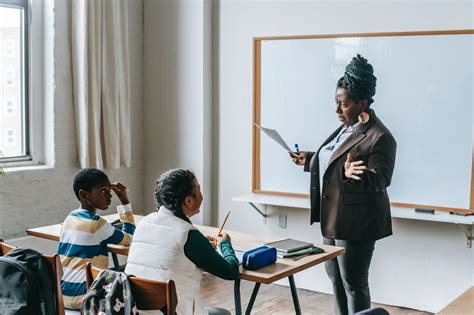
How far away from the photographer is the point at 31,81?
16.4 ft

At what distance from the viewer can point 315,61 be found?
4.97 m

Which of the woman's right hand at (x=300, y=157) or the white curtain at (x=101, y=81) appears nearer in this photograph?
the woman's right hand at (x=300, y=157)

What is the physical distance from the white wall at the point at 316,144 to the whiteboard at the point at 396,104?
0.11 meters

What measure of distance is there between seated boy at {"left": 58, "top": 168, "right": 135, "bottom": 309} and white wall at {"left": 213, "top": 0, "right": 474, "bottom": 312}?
2.00 m

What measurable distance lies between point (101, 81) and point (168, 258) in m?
2.81

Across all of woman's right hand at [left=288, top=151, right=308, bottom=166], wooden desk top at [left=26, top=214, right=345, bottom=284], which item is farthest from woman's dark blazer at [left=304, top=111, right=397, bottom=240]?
wooden desk top at [left=26, top=214, right=345, bottom=284]

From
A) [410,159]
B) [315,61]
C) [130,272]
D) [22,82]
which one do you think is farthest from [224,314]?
[22,82]

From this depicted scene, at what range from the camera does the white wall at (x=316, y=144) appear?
15.0ft

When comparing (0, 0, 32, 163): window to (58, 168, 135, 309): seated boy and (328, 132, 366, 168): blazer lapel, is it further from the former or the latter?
(328, 132, 366, 168): blazer lapel

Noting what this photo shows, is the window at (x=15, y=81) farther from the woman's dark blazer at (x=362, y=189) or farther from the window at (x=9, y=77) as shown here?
the woman's dark blazer at (x=362, y=189)

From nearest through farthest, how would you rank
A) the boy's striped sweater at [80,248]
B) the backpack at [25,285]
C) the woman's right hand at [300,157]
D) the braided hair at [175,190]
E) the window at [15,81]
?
the backpack at [25,285] → the braided hair at [175,190] → the boy's striped sweater at [80,248] → the woman's right hand at [300,157] → the window at [15,81]

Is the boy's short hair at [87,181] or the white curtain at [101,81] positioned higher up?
the white curtain at [101,81]

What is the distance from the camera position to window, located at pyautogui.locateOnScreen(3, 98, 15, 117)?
4900mm

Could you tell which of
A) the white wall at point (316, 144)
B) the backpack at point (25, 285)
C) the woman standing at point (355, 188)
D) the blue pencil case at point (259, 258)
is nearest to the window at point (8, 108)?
the white wall at point (316, 144)
